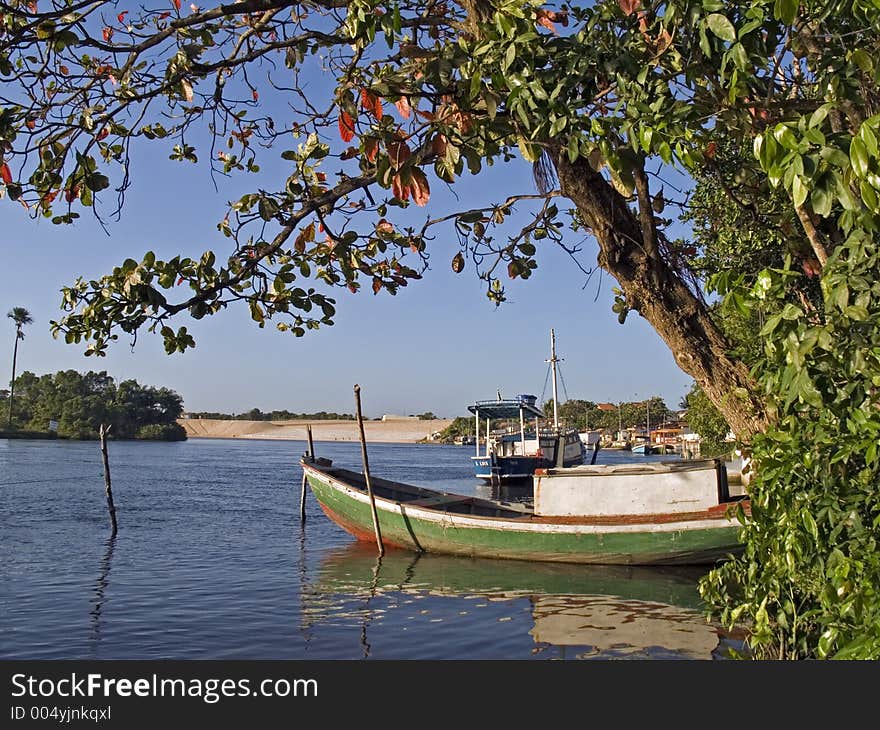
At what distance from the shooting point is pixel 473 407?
38.1 m

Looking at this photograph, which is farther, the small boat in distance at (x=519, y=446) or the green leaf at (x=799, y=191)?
the small boat in distance at (x=519, y=446)

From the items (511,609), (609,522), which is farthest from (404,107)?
(609,522)

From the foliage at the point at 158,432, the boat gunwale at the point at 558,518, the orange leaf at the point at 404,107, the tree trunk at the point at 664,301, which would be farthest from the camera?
the foliage at the point at 158,432

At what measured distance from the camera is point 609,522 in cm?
1471

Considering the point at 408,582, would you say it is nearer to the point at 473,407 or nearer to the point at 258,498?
the point at 258,498

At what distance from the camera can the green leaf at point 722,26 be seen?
3041 millimetres

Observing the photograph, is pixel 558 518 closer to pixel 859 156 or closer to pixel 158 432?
pixel 859 156

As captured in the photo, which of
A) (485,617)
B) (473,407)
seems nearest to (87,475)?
(473,407)

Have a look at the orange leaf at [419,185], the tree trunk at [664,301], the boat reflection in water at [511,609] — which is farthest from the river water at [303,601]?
the orange leaf at [419,185]

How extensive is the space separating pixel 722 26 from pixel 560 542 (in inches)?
508

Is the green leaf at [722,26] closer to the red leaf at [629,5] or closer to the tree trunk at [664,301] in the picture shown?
the red leaf at [629,5]

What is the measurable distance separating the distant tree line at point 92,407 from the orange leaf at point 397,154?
10006 cm
